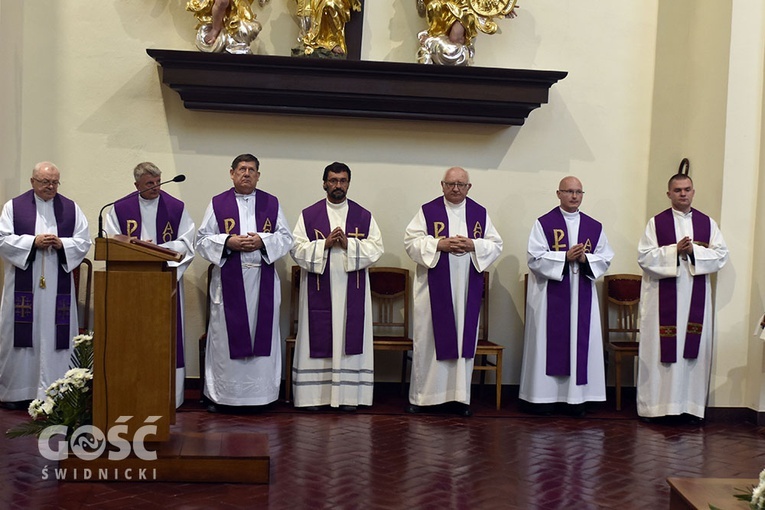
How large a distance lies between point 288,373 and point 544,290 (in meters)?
2.12

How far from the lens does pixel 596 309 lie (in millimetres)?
7391

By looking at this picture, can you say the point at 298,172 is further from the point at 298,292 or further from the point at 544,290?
the point at 544,290

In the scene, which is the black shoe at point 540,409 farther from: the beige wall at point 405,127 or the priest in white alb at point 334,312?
the priest in white alb at point 334,312

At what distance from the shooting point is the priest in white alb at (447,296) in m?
7.16

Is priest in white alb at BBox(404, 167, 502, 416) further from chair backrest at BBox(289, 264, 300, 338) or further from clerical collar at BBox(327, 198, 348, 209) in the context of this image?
chair backrest at BBox(289, 264, 300, 338)

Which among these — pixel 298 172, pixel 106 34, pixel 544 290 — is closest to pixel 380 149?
pixel 298 172

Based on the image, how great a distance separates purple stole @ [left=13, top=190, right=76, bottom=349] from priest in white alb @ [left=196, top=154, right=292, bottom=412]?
1.01 m

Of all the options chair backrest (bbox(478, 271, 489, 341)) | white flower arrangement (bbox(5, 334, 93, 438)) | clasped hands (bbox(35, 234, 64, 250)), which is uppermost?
clasped hands (bbox(35, 234, 64, 250))

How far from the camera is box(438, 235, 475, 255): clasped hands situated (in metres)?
7.05

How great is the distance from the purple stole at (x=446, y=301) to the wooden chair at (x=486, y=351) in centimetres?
22

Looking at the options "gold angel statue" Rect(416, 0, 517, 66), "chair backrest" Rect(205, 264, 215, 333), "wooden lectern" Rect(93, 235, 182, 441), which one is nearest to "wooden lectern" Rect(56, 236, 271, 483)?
"wooden lectern" Rect(93, 235, 182, 441)

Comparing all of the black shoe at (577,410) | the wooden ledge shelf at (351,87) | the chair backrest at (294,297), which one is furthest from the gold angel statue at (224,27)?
the black shoe at (577,410)

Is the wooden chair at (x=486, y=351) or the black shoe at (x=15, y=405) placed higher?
the wooden chair at (x=486, y=351)

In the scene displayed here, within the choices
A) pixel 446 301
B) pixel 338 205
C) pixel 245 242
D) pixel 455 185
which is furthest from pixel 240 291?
pixel 455 185
